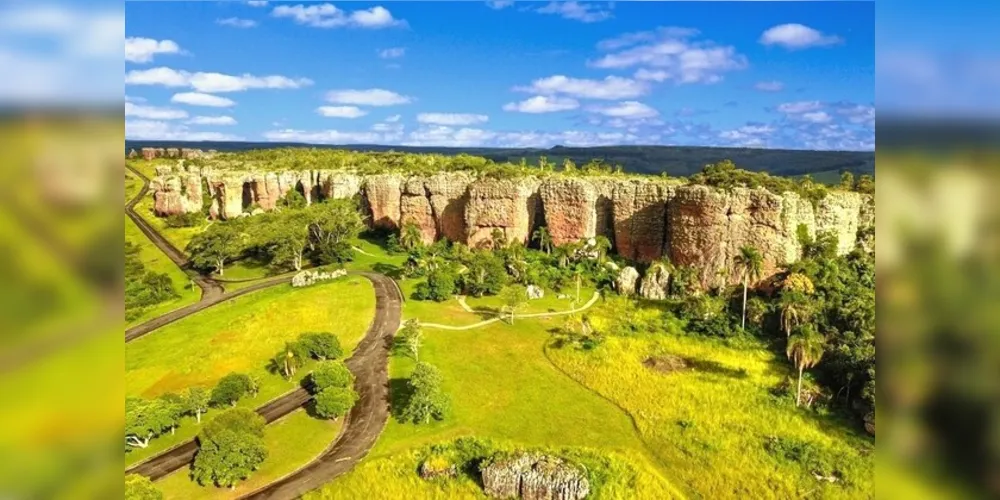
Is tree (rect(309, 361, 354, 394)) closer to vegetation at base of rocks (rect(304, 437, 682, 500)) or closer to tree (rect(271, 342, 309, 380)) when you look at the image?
Answer: tree (rect(271, 342, 309, 380))

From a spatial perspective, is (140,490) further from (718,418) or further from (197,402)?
(718,418)

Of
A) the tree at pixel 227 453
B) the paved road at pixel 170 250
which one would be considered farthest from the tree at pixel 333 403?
the paved road at pixel 170 250

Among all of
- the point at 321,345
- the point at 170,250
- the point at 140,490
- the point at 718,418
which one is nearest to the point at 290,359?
the point at 321,345

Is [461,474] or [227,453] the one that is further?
[461,474]

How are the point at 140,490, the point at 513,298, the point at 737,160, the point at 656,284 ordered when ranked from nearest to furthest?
1. the point at 140,490
2. the point at 513,298
3. the point at 656,284
4. the point at 737,160

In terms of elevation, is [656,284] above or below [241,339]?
above

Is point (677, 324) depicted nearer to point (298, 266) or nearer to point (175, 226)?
point (298, 266)
